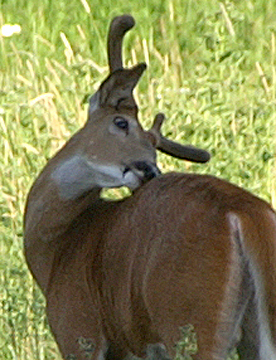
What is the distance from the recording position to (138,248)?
6.23m

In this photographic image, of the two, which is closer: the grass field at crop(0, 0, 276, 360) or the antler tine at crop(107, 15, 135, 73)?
the antler tine at crop(107, 15, 135, 73)

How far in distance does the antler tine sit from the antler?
243mm

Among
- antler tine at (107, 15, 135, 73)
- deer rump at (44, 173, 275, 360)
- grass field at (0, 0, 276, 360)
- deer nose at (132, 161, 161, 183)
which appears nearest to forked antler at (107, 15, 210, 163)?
antler tine at (107, 15, 135, 73)

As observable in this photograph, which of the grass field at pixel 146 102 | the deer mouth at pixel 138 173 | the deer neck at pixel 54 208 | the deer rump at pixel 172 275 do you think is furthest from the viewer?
the grass field at pixel 146 102

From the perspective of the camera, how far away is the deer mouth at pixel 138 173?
21.6ft

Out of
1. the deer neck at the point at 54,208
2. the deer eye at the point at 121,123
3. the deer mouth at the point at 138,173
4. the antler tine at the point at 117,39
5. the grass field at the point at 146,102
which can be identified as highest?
the antler tine at the point at 117,39

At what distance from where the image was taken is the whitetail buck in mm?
5938

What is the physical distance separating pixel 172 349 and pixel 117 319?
38cm

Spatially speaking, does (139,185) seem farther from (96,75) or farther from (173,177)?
(96,75)

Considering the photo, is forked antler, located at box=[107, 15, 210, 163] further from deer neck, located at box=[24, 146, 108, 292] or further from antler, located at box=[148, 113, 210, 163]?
deer neck, located at box=[24, 146, 108, 292]

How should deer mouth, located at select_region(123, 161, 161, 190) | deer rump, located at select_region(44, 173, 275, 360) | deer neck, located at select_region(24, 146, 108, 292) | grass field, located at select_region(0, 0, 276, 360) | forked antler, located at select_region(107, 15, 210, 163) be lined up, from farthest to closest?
grass field, located at select_region(0, 0, 276, 360) → forked antler, located at select_region(107, 15, 210, 163) → deer neck, located at select_region(24, 146, 108, 292) → deer mouth, located at select_region(123, 161, 161, 190) → deer rump, located at select_region(44, 173, 275, 360)

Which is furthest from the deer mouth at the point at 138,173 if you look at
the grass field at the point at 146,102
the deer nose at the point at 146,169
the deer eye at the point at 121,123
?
the grass field at the point at 146,102

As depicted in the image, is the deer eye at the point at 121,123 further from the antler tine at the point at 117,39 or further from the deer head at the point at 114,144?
the antler tine at the point at 117,39

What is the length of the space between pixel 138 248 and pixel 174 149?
93 centimetres
